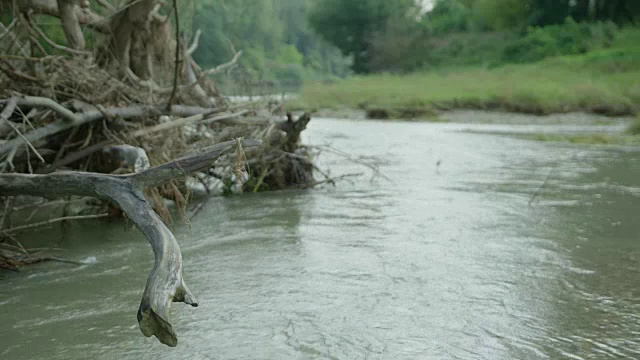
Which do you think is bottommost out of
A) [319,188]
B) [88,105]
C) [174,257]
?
[319,188]

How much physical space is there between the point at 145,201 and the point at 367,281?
1864 millimetres

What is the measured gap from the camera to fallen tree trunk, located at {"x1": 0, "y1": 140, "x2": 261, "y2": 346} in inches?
118

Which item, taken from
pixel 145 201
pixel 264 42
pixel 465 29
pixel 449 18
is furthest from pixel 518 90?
pixel 264 42

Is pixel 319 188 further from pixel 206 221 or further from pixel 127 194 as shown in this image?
pixel 127 194

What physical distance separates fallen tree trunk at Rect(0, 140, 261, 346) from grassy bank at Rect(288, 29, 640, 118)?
20.2 meters

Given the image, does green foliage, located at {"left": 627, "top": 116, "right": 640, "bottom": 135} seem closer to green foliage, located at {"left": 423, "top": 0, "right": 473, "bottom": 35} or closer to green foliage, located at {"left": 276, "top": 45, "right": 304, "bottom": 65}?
green foliage, located at {"left": 423, "top": 0, "right": 473, "bottom": 35}

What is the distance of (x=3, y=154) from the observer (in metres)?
5.45

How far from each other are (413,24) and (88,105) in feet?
148

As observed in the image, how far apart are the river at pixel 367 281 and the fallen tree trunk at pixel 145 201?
2.22 feet

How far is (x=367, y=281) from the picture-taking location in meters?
5.12

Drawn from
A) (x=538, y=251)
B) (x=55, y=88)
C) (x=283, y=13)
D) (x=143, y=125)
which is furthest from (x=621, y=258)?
(x=283, y=13)

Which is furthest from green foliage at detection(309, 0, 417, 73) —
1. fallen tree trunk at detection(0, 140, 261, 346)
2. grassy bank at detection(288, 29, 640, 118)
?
fallen tree trunk at detection(0, 140, 261, 346)

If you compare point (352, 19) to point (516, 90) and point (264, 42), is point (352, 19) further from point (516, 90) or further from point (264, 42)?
point (516, 90)

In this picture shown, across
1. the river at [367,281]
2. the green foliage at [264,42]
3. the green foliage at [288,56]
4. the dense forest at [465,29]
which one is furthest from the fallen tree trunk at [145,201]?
the green foliage at [288,56]
